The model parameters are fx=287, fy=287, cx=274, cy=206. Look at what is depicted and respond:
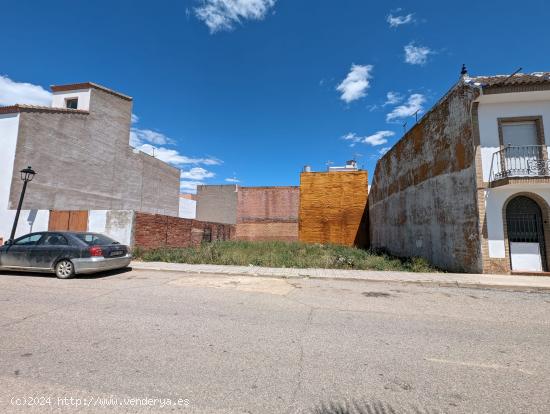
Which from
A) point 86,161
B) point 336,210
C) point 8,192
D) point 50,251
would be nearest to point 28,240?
point 50,251

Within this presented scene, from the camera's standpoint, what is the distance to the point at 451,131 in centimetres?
1211

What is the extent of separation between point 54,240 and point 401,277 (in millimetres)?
11591

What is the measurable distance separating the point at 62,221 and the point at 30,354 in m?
14.7

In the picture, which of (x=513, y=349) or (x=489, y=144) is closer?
(x=513, y=349)

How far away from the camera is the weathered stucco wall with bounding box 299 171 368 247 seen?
77.6ft

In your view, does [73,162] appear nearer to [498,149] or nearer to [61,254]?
[61,254]

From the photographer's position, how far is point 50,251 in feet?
30.0

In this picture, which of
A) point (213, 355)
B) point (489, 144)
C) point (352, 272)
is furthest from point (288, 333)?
point (489, 144)

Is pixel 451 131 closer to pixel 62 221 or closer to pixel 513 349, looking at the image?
pixel 513 349

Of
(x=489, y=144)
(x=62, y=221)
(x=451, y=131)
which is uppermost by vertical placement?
(x=451, y=131)

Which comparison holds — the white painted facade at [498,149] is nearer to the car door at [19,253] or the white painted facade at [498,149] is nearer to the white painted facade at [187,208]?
the car door at [19,253]

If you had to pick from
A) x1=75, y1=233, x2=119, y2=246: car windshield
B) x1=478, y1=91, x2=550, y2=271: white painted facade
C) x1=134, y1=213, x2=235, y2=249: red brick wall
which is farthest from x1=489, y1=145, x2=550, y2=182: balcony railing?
x1=134, y1=213, x2=235, y2=249: red brick wall

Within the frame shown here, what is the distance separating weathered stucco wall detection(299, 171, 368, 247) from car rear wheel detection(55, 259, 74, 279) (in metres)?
17.4

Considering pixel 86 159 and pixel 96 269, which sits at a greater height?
pixel 86 159
